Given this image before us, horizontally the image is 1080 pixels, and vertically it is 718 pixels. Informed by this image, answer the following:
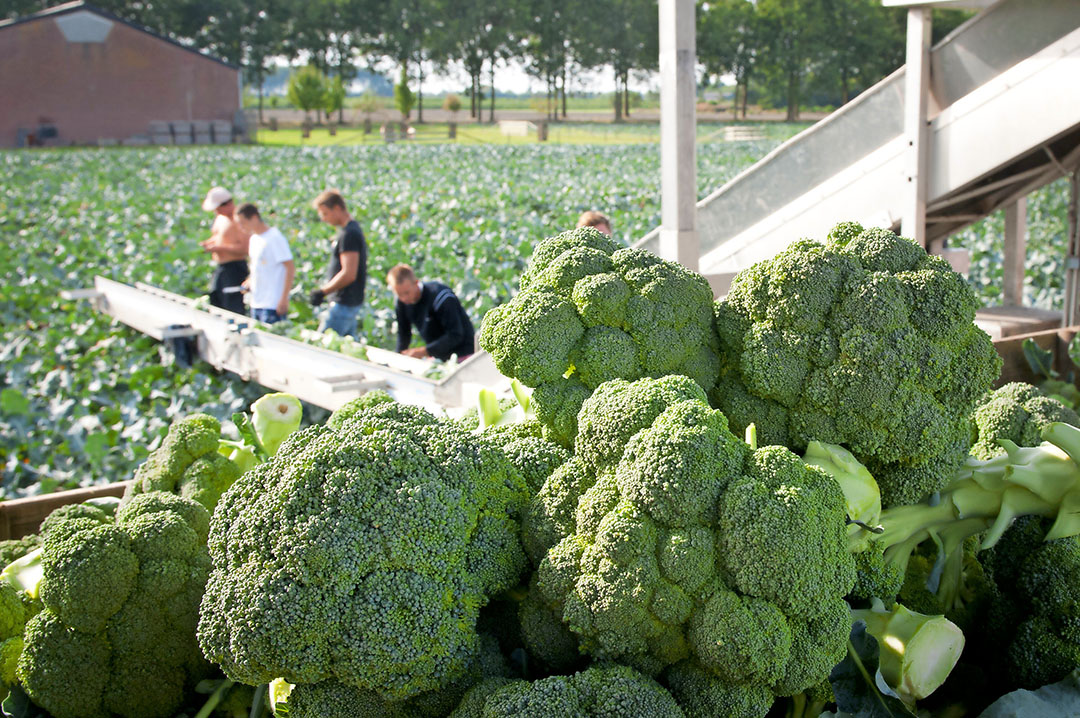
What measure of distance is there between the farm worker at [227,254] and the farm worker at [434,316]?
3.03 m

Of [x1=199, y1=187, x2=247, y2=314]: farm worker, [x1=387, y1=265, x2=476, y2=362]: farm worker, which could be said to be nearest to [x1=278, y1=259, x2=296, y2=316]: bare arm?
[x1=199, y1=187, x2=247, y2=314]: farm worker

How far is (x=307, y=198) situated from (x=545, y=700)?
2311 centimetres

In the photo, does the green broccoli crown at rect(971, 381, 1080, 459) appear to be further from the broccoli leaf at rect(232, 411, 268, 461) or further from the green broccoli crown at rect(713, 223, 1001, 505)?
the broccoli leaf at rect(232, 411, 268, 461)

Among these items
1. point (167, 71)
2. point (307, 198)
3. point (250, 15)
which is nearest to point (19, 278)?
point (307, 198)

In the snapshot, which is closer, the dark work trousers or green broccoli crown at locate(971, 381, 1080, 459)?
green broccoli crown at locate(971, 381, 1080, 459)

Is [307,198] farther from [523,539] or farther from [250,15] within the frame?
[250,15]

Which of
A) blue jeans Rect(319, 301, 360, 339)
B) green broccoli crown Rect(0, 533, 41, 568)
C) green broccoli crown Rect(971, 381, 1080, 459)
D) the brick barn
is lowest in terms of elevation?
green broccoli crown Rect(0, 533, 41, 568)

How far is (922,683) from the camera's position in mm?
1490

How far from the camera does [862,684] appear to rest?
4.91ft

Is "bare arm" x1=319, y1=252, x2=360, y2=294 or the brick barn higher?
the brick barn

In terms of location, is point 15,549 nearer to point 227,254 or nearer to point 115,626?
point 115,626

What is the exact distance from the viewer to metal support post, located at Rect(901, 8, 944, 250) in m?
3.94

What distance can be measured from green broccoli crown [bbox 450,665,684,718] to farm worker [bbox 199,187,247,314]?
853 centimetres

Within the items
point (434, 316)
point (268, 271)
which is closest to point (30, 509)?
point (434, 316)
